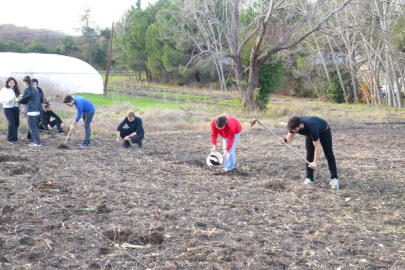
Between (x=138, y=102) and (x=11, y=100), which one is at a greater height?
(x=11, y=100)

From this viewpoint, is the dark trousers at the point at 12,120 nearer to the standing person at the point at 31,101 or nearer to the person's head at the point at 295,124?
the standing person at the point at 31,101

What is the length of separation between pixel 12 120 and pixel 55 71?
18.8m

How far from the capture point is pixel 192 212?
598cm

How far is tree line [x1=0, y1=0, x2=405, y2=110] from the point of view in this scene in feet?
63.1

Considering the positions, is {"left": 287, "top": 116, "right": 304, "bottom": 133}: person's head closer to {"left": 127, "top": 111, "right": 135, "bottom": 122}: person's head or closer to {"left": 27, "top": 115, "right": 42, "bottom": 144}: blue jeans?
{"left": 127, "top": 111, "right": 135, "bottom": 122}: person's head

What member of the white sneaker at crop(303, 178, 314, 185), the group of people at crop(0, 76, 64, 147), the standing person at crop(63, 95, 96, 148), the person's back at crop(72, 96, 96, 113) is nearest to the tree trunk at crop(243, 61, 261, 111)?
the standing person at crop(63, 95, 96, 148)

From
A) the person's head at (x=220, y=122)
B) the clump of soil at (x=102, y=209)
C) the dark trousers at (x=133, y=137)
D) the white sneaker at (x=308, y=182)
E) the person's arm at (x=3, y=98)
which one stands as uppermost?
the person's arm at (x=3, y=98)

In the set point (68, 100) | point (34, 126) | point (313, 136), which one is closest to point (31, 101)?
point (34, 126)

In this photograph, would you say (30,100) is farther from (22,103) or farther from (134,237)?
(134,237)

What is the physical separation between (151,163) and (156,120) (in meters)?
6.68

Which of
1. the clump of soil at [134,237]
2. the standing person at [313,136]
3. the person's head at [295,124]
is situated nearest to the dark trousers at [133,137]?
the standing person at [313,136]

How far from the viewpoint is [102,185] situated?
7277 millimetres

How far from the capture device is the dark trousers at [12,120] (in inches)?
416

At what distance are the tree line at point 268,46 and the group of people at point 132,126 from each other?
8.36 m
